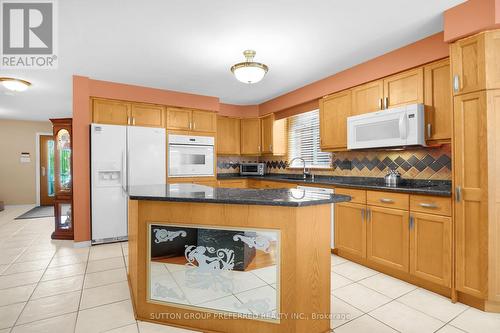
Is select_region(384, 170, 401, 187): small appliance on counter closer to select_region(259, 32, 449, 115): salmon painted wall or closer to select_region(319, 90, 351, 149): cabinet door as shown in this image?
select_region(319, 90, 351, 149): cabinet door

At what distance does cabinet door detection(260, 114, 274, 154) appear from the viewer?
5191mm

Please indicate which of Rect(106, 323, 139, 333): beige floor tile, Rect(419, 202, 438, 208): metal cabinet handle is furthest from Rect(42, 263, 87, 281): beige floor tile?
Rect(419, 202, 438, 208): metal cabinet handle

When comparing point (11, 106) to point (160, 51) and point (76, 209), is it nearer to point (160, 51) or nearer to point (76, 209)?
point (76, 209)

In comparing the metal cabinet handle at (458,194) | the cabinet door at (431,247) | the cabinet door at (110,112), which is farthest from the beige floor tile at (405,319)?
the cabinet door at (110,112)

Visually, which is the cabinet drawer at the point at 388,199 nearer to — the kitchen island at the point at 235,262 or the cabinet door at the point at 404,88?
the cabinet door at the point at 404,88

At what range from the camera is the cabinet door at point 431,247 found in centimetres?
222

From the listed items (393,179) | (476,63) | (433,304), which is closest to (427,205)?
Result: (393,179)

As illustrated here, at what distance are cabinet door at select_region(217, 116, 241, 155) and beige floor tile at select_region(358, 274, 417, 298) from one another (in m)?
3.62

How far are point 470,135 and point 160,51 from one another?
3.19 meters

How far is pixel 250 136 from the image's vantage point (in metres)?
5.57

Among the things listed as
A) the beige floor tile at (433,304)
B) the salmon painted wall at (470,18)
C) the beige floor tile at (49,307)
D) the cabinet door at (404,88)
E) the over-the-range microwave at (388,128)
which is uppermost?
the salmon painted wall at (470,18)

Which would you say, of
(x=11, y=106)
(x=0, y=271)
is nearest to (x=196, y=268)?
(x=0, y=271)

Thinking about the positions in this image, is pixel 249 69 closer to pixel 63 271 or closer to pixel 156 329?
pixel 156 329

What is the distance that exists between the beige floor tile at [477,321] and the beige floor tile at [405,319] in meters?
0.14
